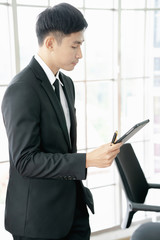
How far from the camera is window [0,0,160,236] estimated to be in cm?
274

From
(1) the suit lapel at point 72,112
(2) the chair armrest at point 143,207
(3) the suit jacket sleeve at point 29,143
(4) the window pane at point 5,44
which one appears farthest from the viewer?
(4) the window pane at point 5,44

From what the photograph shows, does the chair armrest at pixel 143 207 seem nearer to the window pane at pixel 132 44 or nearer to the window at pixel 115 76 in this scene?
the window at pixel 115 76

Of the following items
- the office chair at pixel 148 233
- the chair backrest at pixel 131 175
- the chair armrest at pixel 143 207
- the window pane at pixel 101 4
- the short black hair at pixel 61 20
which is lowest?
the office chair at pixel 148 233

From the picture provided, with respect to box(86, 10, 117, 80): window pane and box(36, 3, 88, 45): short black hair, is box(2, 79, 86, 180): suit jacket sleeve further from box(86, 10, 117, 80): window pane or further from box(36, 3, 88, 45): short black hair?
box(86, 10, 117, 80): window pane

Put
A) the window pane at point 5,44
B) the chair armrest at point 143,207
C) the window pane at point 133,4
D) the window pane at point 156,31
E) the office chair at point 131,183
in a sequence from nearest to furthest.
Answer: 1. the chair armrest at point 143,207
2. the office chair at point 131,183
3. the window pane at point 5,44
4. the window pane at point 133,4
5. the window pane at point 156,31

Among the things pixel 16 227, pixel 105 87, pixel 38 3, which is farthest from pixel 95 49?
pixel 16 227

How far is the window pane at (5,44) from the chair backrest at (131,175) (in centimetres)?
99

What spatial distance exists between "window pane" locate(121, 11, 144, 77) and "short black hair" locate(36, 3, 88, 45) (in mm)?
1510

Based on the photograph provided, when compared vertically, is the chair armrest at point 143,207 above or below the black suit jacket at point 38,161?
below

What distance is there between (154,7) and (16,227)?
2.26 meters

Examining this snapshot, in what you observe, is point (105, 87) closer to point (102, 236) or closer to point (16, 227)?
point (102, 236)

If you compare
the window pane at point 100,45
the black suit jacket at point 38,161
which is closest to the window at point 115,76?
the window pane at point 100,45

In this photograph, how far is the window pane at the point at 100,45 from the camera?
2.80 meters

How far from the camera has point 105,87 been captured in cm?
301
